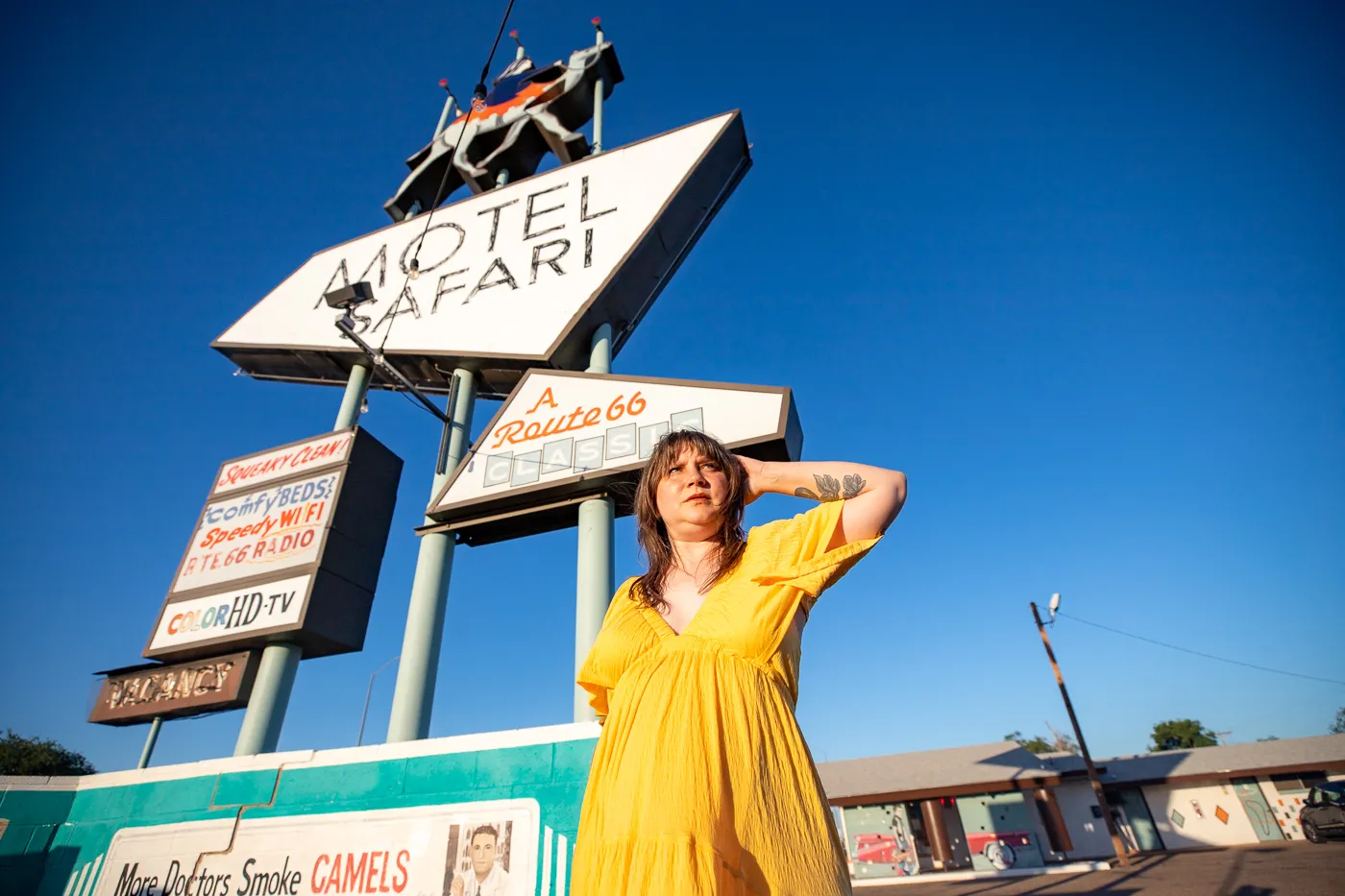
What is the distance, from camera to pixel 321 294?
11461mm

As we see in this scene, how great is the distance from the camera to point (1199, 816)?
763 inches

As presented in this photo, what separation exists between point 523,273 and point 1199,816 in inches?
991

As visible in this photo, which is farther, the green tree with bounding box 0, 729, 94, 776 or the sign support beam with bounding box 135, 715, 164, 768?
the green tree with bounding box 0, 729, 94, 776

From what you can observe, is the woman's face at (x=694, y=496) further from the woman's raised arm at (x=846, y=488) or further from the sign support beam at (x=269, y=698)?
the sign support beam at (x=269, y=698)

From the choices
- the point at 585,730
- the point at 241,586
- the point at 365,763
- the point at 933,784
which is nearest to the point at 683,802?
the point at 585,730

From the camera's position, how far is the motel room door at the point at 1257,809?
1839cm

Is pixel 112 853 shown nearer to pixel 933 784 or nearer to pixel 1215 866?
pixel 1215 866

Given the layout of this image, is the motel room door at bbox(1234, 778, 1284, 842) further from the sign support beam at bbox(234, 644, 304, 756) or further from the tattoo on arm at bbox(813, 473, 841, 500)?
the tattoo on arm at bbox(813, 473, 841, 500)

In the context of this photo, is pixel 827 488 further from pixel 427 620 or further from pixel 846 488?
pixel 427 620

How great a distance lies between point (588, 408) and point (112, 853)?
5406mm

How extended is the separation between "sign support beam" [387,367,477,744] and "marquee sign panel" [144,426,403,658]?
121 cm

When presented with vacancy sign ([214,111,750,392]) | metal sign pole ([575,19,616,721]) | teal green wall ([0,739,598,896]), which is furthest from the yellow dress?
vacancy sign ([214,111,750,392])

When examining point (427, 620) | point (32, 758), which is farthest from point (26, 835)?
point (32, 758)

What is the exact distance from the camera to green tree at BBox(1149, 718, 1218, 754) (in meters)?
37.9
